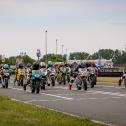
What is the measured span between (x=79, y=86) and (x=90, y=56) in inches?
5784

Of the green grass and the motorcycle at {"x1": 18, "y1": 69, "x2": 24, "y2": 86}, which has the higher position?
the motorcycle at {"x1": 18, "y1": 69, "x2": 24, "y2": 86}

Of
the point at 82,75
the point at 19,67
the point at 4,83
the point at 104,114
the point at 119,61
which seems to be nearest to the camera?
the point at 104,114

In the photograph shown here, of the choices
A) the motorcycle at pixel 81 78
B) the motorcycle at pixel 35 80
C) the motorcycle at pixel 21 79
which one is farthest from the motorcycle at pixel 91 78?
the motorcycle at pixel 35 80

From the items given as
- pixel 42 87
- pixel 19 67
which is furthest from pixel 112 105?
pixel 19 67

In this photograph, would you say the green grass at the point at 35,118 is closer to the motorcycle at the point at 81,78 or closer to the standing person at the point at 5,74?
the motorcycle at the point at 81,78

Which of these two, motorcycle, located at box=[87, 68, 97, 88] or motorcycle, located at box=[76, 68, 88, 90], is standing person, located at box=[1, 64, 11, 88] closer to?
motorcycle, located at box=[87, 68, 97, 88]

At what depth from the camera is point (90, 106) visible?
20438mm

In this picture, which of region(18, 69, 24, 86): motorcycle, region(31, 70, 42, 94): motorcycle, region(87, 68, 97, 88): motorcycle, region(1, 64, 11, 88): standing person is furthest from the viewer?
region(18, 69, 24, 86): motorcycle

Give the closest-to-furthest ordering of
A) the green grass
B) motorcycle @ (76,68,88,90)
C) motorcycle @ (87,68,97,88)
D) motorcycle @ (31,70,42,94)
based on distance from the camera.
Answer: the green grass → motorcycle @ (31,70,42,94) → motorcycle @ (76,68,88,90) → motorcycle @ (87,68,97,88)

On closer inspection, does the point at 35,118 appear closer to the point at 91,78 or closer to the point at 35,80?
the point at 35,80

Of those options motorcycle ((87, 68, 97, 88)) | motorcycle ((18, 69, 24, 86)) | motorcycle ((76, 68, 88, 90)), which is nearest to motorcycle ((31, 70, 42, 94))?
motorcycle ((76, 68, 88, 90))

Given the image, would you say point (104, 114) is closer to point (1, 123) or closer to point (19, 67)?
point (1, 123)

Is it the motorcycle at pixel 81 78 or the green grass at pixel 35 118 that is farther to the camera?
the motorcycle at pixel 81 78

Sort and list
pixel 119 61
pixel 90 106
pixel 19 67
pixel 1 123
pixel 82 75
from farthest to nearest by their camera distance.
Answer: pixel 119 61
pixel 19 67
pixel 82 75
pixel 90 106
pixel 1 123
